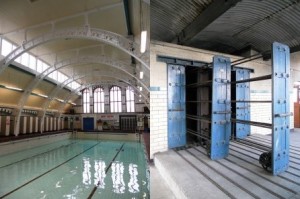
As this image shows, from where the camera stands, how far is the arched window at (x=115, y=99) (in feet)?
53.2

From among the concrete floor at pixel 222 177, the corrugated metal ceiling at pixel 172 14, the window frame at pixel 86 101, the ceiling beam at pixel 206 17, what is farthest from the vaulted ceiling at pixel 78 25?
the window frame at pixel 86 101

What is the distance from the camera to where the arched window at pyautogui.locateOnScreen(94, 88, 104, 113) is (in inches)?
647

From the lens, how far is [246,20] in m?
2.63

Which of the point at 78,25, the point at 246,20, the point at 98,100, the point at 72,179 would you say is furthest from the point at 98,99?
the point at 246,20

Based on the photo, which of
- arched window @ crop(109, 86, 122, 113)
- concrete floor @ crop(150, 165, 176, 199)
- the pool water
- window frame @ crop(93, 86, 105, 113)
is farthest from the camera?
window frame @ crop(93, 86, 105, 113)

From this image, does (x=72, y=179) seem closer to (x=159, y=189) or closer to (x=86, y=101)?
(x=159, y=189)

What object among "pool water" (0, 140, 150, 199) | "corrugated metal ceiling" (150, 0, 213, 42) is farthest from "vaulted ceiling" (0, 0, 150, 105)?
"pool water" (0, 140, 150, 199)

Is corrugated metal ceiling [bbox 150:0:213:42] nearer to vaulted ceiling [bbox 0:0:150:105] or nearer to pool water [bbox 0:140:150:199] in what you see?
vaulted ceiling [bbox 0:0:150:105]

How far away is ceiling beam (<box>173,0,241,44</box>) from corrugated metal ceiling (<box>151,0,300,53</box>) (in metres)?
0.07

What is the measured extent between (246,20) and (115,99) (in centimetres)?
1439

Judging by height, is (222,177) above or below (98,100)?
below

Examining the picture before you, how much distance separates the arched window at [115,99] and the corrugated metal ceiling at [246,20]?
13.0m

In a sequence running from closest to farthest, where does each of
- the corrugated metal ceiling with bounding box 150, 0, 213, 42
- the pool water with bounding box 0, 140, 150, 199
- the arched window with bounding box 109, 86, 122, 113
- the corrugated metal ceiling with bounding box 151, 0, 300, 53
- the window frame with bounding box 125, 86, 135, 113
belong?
the corrugated metal ceiling with bounding box 151, 0, 300, 53 < the corrugated metal ceiling with bounding box 150, 0, 213, 42 < the pool water with bounding box 0, 140, 150, 199 < the window frame with bounding box 125, 86, 135, 113 < the arched window with bounding box 109, 86, 122, 113

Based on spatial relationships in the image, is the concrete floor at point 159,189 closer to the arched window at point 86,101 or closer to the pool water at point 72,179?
the pool water at point 72,179
